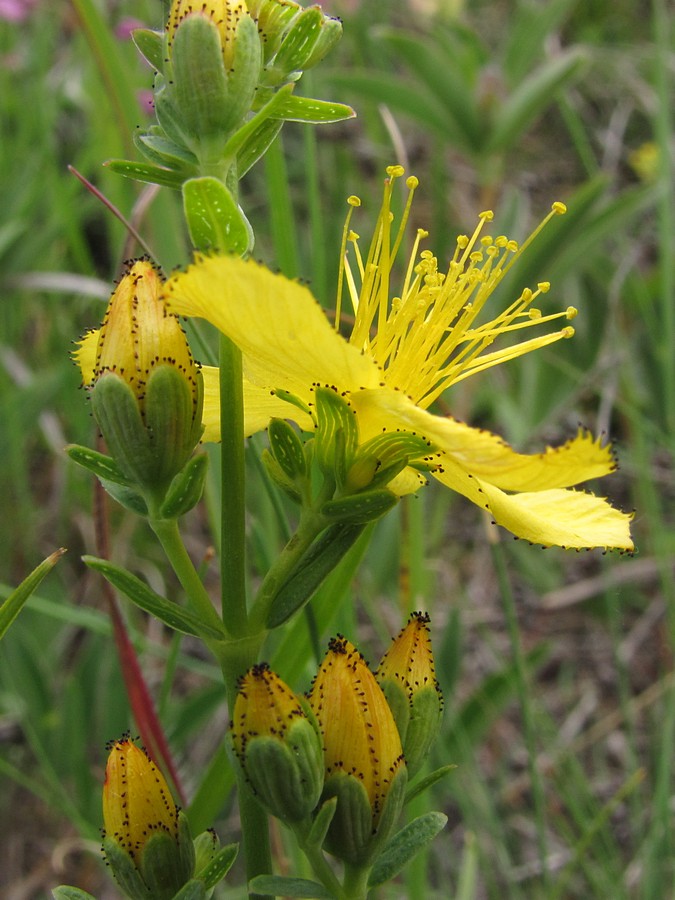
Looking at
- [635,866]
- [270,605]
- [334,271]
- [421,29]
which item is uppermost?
[421,29]

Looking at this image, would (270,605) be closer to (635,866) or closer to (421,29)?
(635,866)

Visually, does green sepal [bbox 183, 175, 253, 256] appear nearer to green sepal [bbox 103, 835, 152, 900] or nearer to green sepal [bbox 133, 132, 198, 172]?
green sepal [bbox 133, 132, 198, 172]

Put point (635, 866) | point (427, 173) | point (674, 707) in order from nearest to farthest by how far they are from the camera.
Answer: point (674, 707) → point (635, 866) → point (427, 173)

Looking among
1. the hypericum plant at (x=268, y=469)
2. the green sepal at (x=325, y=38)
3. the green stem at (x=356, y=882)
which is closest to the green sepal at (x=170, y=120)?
the hypericum plant at (x=268, y=469)

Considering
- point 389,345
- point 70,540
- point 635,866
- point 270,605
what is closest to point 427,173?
point 70,540

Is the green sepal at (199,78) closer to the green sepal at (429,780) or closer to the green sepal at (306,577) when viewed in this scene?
the green sepal at (306,577)

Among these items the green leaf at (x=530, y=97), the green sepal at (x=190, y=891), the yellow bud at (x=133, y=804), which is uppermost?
the green leaf at (x=530, y=97)
